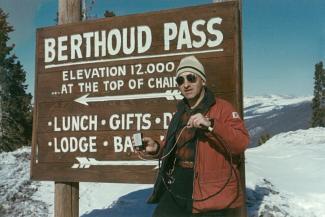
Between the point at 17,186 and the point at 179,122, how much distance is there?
647 cm

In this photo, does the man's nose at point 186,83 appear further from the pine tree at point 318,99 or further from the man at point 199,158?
the pine tree at point 318,99

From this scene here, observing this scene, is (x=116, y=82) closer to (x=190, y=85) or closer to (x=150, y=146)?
(x=150, y=146)

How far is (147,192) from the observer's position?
8.87 m

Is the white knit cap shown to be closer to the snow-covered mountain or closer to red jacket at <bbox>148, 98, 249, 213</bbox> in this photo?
red jacket at <bbox>148, 98, 249, 213</bbox>

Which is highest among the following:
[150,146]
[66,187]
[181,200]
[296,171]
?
[150,146]

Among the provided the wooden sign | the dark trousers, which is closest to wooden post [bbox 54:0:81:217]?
the wooden sign

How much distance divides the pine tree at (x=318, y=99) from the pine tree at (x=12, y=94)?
43.8 meters

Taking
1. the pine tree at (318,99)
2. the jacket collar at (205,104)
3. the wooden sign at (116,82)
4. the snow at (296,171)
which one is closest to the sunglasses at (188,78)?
the jacket collar at (205,104)

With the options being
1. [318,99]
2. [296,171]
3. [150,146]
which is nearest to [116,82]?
[150,146]

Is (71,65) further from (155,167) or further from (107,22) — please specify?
(155,167)

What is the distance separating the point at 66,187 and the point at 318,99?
69.2 metres

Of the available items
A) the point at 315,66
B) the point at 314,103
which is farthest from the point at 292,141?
the point at 315,66

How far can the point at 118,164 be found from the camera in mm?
5645

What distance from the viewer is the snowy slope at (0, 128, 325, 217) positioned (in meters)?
7.61
